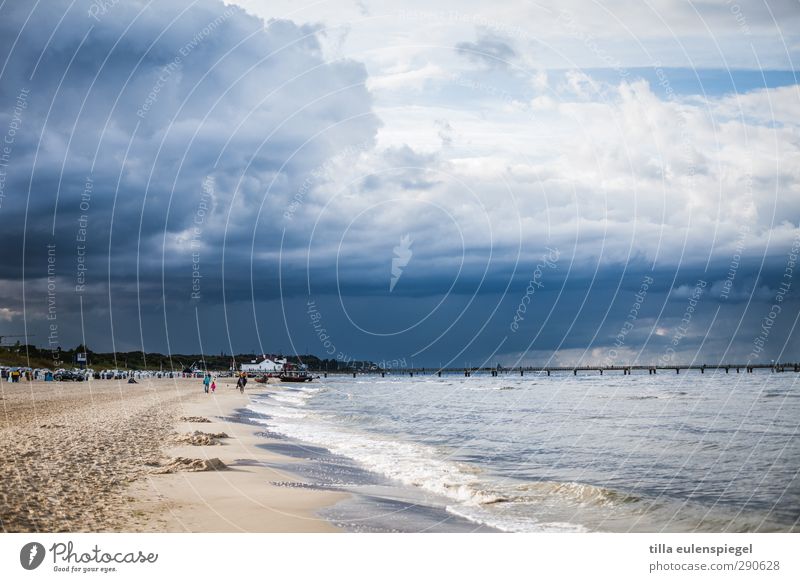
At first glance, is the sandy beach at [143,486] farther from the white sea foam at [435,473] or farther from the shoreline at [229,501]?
the white sea foam at [435,473]

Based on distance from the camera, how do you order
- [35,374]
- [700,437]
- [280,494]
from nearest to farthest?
[280,494]
[700,437]
[35,374]

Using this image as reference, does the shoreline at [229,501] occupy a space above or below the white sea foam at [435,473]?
above

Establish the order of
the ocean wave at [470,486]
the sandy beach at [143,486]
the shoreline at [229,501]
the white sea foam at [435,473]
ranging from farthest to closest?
the ocean wave at [470,486], the white sea foam at [435,473], the shoreline at [229,501], the sandy beach at [143,486]

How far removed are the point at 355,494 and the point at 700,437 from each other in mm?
21990

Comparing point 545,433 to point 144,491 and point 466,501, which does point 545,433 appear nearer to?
point 466,501

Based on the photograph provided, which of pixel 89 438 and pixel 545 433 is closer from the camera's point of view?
pixel 89 438

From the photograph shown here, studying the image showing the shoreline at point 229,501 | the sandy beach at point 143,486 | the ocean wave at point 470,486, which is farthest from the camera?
Result: the ocean wave at point 470,486

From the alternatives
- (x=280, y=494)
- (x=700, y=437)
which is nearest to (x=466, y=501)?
(x=280, y=494)

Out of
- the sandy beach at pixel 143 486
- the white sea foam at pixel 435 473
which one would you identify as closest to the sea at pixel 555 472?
the white sea foam at pixel 435 473

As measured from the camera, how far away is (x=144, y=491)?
15023 millimetres

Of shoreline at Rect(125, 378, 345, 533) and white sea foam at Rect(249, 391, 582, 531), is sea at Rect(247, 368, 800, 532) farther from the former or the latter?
shoreline at Rect(125, 378, 345, 533)

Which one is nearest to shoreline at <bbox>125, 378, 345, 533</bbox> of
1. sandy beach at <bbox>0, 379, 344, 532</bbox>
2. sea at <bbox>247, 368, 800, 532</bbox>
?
sandy beach at <bbox>0, 379, 344, 532</bbox>

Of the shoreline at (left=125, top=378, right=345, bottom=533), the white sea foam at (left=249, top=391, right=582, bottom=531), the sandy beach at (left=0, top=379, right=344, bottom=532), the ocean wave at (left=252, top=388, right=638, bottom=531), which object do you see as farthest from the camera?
the ocean wave at (left=252, top=388, right=638, bottom=531)

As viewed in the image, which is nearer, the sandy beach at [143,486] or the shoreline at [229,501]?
the sandy beach at [143,486]
